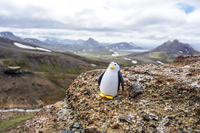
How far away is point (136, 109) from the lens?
7.43 metres

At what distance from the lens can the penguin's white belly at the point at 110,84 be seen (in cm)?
823

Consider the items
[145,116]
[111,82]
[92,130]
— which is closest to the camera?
[92,130]

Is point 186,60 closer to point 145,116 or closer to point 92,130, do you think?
point 145,116

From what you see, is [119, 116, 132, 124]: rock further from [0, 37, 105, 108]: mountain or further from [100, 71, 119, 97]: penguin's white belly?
[0, 37, 105, 108]: mountain

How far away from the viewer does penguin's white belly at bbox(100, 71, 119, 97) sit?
8.23 m

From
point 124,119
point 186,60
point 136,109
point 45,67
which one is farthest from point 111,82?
point 45,67

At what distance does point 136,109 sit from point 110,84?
6.78 ft

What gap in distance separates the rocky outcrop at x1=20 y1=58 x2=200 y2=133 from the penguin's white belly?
497 mm

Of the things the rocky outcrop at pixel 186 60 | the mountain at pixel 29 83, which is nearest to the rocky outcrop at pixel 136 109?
the rocky outcrop at pixel 186 60

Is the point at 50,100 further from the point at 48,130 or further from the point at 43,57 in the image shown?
the point at 43,57

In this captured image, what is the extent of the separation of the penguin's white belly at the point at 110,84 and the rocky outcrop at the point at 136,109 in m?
0.50

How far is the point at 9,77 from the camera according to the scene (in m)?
48.6

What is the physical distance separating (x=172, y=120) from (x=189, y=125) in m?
0.70

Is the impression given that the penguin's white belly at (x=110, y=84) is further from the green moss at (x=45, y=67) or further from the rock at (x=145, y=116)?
the green moss at (x=45, y=67)
